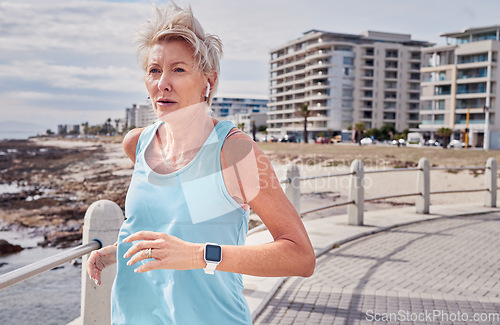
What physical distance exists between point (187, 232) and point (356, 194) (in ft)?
25.9

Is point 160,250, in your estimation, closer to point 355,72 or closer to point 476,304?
point 476,304

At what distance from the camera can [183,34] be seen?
1405 millimetres

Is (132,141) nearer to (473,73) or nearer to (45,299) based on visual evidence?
(45,299)

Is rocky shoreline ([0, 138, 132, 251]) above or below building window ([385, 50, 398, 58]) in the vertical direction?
below

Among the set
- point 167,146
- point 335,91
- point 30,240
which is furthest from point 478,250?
point 335,91

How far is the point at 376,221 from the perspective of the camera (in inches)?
378

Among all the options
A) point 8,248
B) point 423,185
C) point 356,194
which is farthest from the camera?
point 8,248

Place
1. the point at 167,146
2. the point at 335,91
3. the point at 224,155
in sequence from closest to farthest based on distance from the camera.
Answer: the point at 224,155
the point at 167,146
the point at 335,91

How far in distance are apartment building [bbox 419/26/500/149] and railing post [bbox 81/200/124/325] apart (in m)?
61.6

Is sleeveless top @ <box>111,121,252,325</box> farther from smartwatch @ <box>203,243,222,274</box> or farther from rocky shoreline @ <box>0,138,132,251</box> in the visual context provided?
rocky shoreline @ <box>0,138,132,251</box>

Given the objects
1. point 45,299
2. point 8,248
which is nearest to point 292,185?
point 45,299

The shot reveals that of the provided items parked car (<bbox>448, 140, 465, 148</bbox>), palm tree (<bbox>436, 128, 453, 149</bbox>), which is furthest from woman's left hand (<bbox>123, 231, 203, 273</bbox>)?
parked car (<bbox>448, 140, 465, 148</bbox>)

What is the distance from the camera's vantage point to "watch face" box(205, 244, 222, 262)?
1.26 m

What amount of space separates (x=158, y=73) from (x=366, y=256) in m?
5.92
